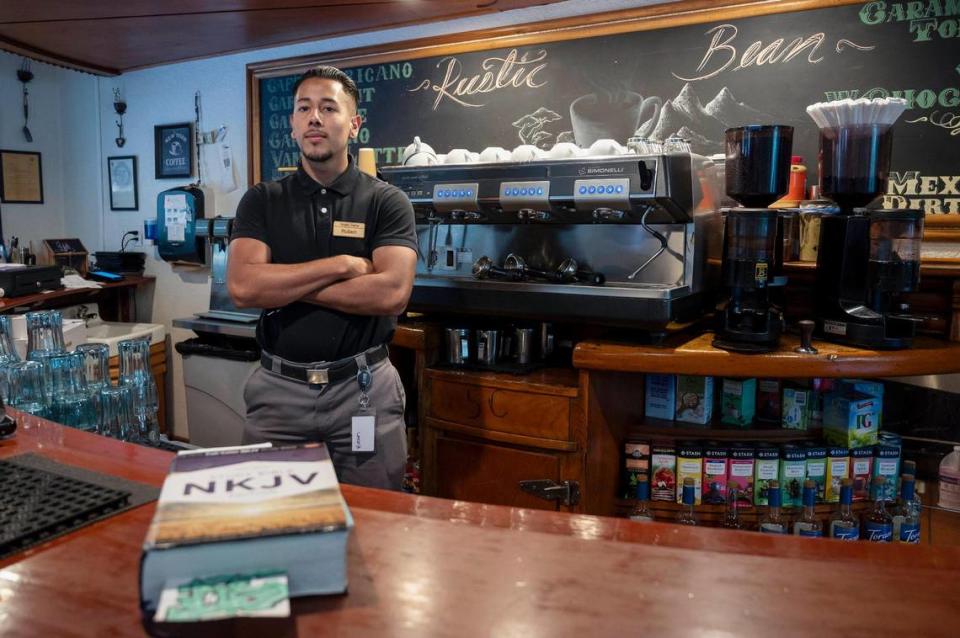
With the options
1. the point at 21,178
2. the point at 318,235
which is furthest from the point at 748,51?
the point at 21,178

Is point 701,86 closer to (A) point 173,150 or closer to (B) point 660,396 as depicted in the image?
(B) point 660,396

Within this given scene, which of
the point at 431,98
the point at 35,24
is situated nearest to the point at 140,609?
the point at 431,98

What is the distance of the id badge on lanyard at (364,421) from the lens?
2213mm

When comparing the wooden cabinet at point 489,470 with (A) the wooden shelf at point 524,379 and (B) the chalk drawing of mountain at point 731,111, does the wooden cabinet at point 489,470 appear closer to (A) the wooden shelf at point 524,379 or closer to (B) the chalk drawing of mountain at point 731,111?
(A) the wooden shelf at point 524,379

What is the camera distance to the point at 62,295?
3.99 metres

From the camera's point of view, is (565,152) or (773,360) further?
(565,152)

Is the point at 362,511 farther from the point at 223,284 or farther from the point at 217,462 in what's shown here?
the point at 223,284

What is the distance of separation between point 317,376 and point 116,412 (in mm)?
540

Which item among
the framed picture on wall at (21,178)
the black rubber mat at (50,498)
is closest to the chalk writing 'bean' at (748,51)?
the black rubber mat at (50,498)

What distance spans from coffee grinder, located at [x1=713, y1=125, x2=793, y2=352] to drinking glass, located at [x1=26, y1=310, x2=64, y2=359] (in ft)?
6.37

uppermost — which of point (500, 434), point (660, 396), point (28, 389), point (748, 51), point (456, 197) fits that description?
point (748, 51)

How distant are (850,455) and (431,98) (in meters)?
2.56

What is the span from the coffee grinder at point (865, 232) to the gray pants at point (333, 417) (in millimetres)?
1515

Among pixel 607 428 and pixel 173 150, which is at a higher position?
pixel 173 150
